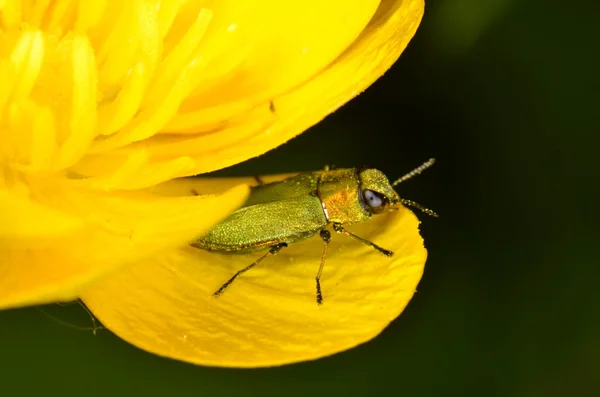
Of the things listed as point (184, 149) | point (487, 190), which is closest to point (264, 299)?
point (184, 149)

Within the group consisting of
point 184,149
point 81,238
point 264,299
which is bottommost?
point 264,299

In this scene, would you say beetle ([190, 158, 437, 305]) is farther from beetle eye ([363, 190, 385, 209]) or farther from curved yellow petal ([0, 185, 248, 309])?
curved yellow petal ([0, 185, 248, 309])

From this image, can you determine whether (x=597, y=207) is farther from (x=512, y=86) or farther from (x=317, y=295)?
(x=317, y=295)

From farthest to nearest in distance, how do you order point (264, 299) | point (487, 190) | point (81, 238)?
point (487, 190), point (264, 299), point (81, 238)

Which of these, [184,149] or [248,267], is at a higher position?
[184,149]

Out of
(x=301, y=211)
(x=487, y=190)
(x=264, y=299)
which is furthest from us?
(x=487, y=190)

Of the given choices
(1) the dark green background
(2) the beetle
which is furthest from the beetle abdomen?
(1) the dark green background

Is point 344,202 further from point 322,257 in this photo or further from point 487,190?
point 487,190
